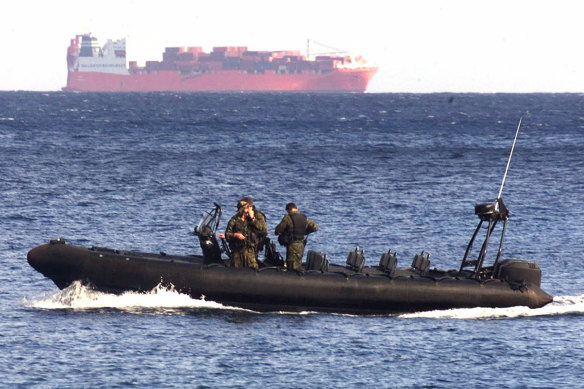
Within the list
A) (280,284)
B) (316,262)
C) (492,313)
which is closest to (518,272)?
(492,313)

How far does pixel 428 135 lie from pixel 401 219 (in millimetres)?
48537

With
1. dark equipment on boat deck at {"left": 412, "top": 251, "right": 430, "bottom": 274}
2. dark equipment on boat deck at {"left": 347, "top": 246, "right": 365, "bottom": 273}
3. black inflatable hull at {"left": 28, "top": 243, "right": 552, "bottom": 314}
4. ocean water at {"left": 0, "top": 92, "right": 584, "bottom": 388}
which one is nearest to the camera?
ocean water at {"left": 0, "top": 92, "right": 584, "bottom": 388}

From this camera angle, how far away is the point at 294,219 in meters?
18.0

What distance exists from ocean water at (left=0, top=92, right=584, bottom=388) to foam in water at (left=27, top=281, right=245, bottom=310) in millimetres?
25

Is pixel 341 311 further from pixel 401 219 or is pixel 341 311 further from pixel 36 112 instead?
pixel 36 112

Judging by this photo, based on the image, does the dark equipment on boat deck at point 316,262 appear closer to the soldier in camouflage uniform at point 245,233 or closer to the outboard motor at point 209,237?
the soldier in camouflage uniform at point 245,233

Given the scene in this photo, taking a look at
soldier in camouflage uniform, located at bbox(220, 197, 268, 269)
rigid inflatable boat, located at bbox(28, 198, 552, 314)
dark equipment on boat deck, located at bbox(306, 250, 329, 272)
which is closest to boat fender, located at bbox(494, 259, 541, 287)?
rigid inflatable boat, located at bbox(28, 198, 552, 314)

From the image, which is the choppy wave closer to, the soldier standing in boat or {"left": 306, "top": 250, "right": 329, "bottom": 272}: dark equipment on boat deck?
{"left": 306, "top": 250, "right": 329, "bottom": 272}: dark equipment on boat deck

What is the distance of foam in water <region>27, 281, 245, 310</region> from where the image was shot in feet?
58.9

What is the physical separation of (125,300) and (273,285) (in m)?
2.68

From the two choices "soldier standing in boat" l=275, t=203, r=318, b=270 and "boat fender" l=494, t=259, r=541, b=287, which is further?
"boat fender" l=494, t=259, r=541, b=287

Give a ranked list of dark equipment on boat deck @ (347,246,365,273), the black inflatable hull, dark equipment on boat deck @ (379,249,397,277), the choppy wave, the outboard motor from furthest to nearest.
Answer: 1. dark equipment on boat deck @ (347,246,365,273)
2. dark equipment on boat deck @ (379,249,397,277)
3. the outboard motor
4. the choppy wave
5. the black inflatable hull

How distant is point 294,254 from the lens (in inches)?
711

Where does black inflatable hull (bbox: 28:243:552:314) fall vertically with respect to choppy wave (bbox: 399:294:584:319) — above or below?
above
